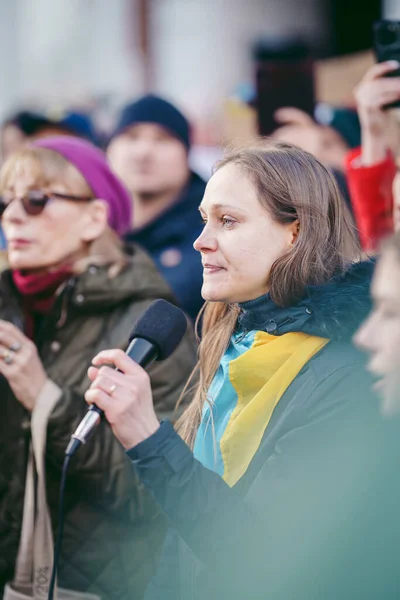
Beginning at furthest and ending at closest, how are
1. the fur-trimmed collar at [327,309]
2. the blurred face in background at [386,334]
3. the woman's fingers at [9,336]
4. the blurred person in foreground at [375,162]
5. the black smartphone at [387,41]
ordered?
the blurred person in foreground at [375,162], the black smartphone at [387,41], the woman's fingers at [9,336], the fur-trimmed collar at [327,309], the blurred face in background at [386,334]

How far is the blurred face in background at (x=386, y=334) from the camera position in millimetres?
1610

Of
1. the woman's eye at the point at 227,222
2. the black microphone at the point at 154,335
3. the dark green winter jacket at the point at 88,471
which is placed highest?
the woman's eye at the point at 227,222

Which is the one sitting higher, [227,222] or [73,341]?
[227,222]

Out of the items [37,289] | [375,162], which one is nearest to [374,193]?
[375,162]

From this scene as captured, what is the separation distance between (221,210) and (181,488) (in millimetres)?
618

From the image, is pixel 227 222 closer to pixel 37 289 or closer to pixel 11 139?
pixel 37 289

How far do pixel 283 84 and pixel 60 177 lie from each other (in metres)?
1.54

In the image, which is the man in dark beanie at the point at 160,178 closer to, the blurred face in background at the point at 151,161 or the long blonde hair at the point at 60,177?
the blurred face in background at the point at 151,161

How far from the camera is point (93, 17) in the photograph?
16.2 m

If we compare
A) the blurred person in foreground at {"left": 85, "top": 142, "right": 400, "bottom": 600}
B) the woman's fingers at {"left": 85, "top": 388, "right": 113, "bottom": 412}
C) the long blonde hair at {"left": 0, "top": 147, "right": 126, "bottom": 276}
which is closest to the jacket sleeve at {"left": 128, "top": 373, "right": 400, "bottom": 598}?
the blurred person in foreground at {"left": 85, "top": 142, "right": 400, "bottom": 600}

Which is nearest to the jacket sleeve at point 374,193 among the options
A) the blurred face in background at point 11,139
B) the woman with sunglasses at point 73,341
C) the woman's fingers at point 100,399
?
the woman with sunglasses at point 73,341

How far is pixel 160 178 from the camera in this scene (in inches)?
168

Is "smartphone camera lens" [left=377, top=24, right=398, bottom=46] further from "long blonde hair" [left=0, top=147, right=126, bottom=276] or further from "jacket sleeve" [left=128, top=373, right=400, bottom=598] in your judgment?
"jacket sleeve" [left=128, top=373, right=400, bottom=598]

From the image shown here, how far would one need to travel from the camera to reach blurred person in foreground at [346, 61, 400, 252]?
3.03 metres
